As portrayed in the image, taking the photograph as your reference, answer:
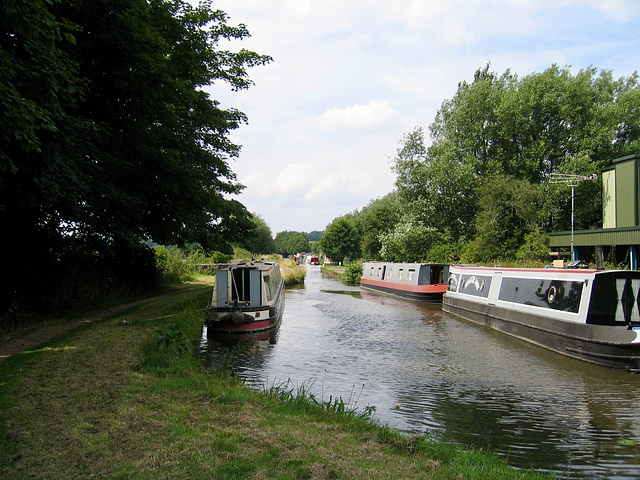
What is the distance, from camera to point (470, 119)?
37.9 meters

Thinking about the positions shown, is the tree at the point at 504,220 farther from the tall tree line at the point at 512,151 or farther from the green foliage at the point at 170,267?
the green foliage at the point at 170,267

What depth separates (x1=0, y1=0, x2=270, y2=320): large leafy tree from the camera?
7.52 metres

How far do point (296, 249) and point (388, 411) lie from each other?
147m

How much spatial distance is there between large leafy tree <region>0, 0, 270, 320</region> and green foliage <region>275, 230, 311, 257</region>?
135092 millimetres

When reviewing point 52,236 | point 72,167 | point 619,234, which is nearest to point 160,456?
point 72,167

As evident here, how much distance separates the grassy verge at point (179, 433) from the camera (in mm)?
4020

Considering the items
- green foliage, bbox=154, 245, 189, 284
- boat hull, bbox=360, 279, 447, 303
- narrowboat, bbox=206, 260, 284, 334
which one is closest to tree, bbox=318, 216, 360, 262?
boat hull, bbox=360, 279, 447, 303

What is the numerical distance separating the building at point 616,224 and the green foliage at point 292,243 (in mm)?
121265

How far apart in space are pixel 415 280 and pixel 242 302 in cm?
1385

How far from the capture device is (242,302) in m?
15.0

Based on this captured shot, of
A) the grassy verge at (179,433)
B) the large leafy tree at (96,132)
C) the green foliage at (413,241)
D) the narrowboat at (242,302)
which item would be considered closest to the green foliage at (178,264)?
the narrowboat at (242,302)

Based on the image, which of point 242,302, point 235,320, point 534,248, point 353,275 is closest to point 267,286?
point 242,302

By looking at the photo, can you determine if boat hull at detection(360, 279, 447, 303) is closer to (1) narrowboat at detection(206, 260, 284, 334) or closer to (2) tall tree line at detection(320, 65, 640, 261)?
(2) tall tree line at detection(320, 65, 640, 261)

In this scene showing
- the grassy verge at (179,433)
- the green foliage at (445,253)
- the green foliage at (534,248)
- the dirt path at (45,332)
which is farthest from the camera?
Answer: the green foliage at (445,253)
